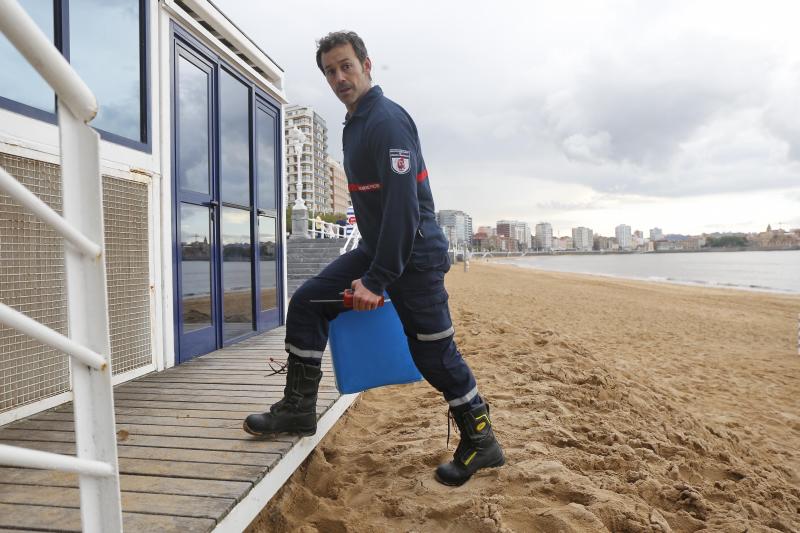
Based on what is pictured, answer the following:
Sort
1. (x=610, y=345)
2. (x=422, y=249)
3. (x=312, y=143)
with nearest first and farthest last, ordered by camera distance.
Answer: (x=422, y=249)
(x=610, y=345)
(x=312, y=143)

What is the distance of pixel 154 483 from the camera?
2.26m

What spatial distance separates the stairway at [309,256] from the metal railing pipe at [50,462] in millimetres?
12591

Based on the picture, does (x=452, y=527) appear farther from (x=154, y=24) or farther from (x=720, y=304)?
(x=720, y=304)

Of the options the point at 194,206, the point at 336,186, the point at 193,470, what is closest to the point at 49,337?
the point at 193,470

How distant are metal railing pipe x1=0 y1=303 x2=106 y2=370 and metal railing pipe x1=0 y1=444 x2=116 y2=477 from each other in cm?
19

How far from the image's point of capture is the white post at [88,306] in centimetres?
121

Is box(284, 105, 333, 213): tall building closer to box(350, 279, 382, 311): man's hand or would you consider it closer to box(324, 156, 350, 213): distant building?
box(324, 156, 350, 213): distant building

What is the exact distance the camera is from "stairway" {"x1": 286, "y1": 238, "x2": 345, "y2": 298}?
14.0 m

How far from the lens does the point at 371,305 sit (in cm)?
237

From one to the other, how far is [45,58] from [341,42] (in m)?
1.57

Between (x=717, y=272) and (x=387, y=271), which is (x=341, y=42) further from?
(x=717, y=272)

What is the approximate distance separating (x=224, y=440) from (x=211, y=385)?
1279 millimetres

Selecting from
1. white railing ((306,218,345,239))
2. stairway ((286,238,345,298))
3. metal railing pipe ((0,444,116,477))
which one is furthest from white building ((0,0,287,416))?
white railing ((306,218,345,239))

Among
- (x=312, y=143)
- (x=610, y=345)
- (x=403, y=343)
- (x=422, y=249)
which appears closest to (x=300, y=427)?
(x=403, y=343)
